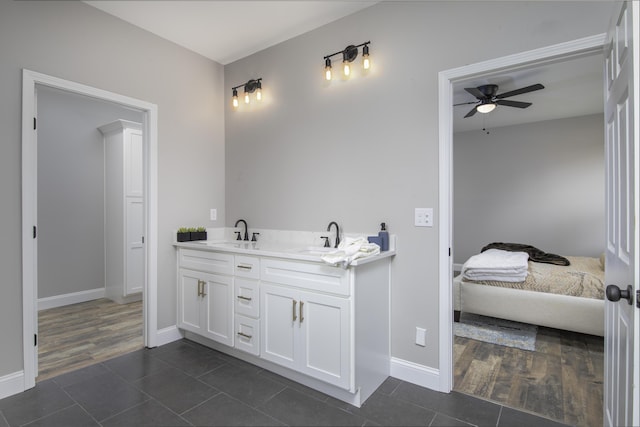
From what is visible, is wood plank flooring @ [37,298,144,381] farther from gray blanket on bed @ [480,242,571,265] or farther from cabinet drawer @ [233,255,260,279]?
gray blanket on bed @ [480,242,571,265]

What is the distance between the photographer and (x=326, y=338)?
2016 millimetres

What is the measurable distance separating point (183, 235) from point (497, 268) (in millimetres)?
3042

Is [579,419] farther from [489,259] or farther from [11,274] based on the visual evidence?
[11,274]

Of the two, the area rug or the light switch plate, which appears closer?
the light switch plate

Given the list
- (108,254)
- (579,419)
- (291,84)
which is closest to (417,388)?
(579,419)

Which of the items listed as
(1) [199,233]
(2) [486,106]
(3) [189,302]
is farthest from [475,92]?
(3) [189,302]

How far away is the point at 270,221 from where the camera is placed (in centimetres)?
302

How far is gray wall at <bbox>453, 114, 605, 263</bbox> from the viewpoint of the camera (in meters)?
4.93

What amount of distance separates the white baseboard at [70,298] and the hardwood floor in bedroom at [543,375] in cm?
425

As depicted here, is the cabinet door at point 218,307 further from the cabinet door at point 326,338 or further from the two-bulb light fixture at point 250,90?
the two-bulb light fixture at point 250,90

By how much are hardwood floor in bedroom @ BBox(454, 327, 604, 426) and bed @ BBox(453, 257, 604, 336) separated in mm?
212

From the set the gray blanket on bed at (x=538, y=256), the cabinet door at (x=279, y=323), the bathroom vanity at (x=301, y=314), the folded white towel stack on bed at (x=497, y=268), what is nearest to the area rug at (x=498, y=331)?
the folded white towel stack on bed at (x=497, y=268)

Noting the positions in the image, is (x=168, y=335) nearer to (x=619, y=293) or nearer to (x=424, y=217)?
(x=424, y=217)

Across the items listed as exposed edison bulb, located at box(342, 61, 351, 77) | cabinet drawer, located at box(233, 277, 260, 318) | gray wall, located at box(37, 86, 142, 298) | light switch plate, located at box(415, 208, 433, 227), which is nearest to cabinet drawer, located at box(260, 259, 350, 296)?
cabinet drawer, located at box(233, 277, 260, 318)
